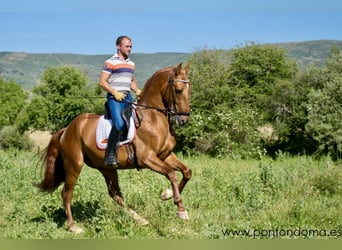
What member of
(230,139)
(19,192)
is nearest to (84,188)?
(19,192)

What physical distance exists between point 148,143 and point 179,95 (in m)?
0.93

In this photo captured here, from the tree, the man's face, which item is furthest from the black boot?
the tree

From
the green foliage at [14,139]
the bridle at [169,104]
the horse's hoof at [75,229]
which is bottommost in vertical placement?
the green foliage at [14,139]

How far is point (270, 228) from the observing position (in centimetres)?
676

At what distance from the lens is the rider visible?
7.20 meters

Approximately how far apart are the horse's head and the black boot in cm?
97

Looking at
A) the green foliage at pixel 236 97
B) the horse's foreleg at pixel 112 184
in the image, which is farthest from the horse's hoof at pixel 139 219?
the green foliage at pixel 236 97

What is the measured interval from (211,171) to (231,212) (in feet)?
13.3

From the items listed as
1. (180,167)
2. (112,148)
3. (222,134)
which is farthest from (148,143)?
(222,134)

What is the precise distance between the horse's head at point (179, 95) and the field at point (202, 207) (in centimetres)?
157

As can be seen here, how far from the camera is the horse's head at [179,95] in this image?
7055 mm

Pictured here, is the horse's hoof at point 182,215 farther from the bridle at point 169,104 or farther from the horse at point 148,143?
the bridle at point 169,104

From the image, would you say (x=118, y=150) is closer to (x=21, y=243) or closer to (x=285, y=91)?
(x=21, y=243)

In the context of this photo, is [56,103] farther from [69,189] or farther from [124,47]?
[124,47]
